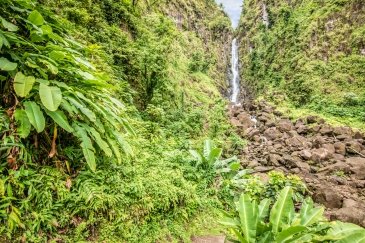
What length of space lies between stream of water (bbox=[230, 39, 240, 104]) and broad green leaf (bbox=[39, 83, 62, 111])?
130ft

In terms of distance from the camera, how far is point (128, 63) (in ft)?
33.9

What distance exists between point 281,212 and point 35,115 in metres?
3.72

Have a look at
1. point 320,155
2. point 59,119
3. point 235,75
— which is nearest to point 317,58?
point 235,75

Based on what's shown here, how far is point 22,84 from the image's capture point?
3.48 metres

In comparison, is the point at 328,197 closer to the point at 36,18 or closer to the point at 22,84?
the point at 22,84

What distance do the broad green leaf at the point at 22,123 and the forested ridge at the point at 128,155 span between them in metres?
0.02

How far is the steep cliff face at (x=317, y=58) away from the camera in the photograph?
26.8 m

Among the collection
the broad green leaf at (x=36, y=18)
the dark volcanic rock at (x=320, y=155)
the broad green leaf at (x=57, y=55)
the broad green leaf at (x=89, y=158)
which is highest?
the broad green leaf at (x=36, y=18)

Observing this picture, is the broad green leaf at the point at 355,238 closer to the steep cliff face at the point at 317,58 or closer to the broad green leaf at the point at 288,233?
the broad green leaf at the point at 288,233

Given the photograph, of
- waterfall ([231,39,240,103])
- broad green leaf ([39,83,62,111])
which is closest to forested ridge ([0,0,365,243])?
broad green leaf ([39,83,62,111])

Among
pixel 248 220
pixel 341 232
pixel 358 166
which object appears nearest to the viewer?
pixel 248 220

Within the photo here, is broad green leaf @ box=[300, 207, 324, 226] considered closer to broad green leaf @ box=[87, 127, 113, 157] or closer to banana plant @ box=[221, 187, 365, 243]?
banana plant @ box=[221, 187, 365, 243]

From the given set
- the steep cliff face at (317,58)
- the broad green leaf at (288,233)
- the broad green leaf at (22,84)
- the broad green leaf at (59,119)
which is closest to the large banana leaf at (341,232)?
the broad green leaf at (288,233)

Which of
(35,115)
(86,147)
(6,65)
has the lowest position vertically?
(86,147)
